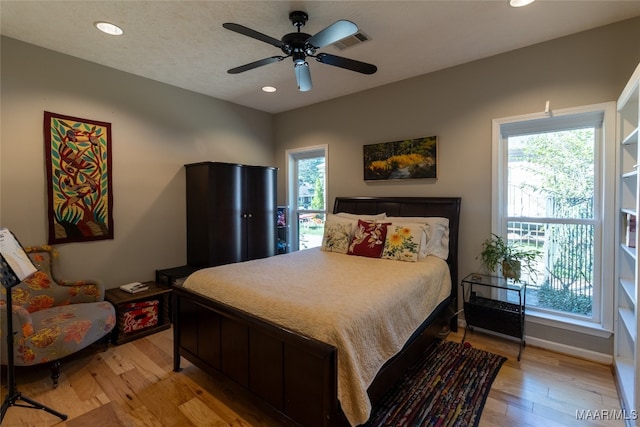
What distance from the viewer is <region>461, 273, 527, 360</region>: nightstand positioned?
2.66 metres

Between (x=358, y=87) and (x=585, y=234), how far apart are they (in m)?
2.84

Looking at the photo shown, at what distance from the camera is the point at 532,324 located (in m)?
2.84

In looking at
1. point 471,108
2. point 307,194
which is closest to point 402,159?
point 471,108

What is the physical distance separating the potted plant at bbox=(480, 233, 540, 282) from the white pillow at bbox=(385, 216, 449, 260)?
37 cm

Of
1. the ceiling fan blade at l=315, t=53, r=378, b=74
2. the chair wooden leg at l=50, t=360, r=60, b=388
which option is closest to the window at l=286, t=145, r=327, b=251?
the ceiling fan blade at l=315, t=53, r=378, b=74

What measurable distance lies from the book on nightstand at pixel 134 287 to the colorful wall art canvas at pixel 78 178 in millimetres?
561

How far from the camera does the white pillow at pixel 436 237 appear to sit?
9.85ft

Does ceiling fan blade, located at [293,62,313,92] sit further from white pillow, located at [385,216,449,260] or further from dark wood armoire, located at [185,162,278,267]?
white pillow, located at [385,216,449,260]

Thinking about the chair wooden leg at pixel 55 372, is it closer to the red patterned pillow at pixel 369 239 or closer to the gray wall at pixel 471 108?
the red patterned pillow at pixel 369 239

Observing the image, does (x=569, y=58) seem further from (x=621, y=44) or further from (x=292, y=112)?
(x=292, y=112)

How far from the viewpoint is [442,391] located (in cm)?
213

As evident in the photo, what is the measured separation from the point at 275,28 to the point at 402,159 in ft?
6.50

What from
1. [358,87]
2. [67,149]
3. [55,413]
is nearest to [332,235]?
[358,87]

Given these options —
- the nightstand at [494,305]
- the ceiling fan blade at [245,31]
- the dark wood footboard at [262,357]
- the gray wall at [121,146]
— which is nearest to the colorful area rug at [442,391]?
the nightstand at [494,305]
